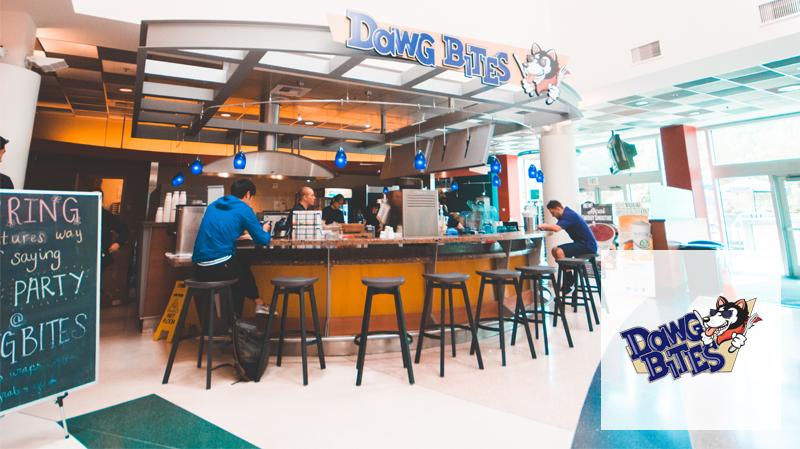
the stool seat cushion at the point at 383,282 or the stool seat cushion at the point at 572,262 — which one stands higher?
the stool seat cushion at the point at 572,262

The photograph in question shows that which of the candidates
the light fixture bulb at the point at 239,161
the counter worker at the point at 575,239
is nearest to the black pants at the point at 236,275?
the light fixture bulb at the point at 239,161

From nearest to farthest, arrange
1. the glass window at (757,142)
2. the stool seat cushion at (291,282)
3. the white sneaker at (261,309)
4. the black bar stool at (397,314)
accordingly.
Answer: the black bar stool at (397,314), the stool seat cushion at (291,282), the white sneaker at (261,309), the glass window at (757,142)

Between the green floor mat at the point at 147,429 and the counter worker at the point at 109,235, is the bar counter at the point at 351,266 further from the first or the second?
the green floor mat at the point at 147,429

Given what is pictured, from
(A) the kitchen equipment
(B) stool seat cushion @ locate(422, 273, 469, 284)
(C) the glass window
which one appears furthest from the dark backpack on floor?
(C) the glass window

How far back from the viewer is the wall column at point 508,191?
13484 mm

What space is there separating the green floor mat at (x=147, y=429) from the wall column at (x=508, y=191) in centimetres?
1217

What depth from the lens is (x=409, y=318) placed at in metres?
4.02

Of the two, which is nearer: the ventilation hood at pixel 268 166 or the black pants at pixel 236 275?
the black pants at pixel 236 275

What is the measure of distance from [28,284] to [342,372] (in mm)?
2296

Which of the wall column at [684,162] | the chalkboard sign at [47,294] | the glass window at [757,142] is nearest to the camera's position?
the chalkboard sign at [47,294]

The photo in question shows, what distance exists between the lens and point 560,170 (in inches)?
314

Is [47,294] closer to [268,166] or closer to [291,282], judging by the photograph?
[291,282]

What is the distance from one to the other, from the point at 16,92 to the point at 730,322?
6824mm

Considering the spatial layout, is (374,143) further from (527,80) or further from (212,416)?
(212,416)
